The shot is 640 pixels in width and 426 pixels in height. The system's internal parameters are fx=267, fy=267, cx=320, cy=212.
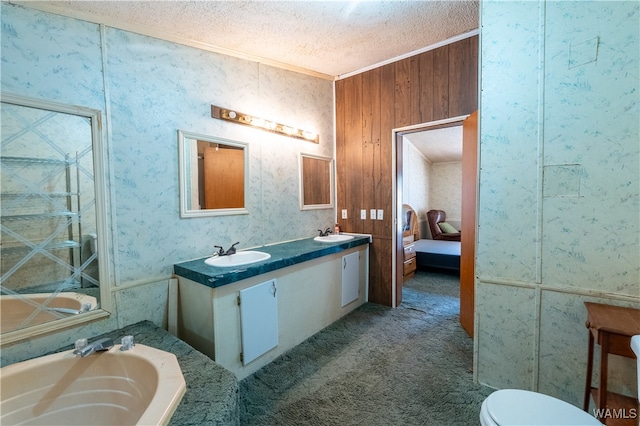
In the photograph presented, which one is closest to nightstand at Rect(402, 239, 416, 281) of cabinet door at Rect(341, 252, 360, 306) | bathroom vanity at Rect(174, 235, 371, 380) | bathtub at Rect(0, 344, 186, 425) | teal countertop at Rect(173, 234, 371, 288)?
cabinet door at Rect(341, 252, 360, 306)

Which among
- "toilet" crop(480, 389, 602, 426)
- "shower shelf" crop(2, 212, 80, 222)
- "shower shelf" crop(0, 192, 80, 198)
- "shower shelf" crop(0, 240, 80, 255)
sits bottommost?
"toilet" crop(480, 389, 602, 426)

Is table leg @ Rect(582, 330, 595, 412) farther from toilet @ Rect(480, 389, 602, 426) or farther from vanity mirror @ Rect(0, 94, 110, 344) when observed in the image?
vanity mirror @ Rect(0, 94, 110, 344)

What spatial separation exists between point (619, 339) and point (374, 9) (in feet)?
8.28

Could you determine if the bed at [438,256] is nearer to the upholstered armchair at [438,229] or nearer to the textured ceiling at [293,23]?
the upholstered armchair at [438,229]

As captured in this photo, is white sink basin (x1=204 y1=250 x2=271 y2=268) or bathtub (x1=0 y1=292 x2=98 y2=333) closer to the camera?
bathtub (x1=0 y1=292 x2=98 y2=333)

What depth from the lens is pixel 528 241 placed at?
67.6 inches

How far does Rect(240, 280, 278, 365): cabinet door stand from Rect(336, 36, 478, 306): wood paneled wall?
1.60 m

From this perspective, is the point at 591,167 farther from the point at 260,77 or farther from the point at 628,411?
the point at 260,77

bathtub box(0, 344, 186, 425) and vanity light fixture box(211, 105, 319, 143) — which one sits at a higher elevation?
vanity light fixture box(211, 105, 319, 143)

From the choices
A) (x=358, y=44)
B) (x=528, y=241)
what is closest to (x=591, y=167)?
(x=528, y=241)

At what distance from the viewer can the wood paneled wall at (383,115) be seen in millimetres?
2668

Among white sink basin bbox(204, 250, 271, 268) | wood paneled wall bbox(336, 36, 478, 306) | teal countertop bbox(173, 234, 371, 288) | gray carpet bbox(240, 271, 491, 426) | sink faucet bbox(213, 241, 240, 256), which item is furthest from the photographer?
wood paneled wall bbox(336, 36, 478, 306)

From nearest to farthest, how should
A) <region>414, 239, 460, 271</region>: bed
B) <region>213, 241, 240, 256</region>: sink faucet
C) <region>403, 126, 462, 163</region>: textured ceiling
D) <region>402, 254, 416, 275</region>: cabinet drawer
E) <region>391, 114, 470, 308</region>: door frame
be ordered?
<region>213, 241, 240, 256</region>: sink faucet < <region>391, 114, 470, 308</region>: door frame < <region>402, 254, 416, 275</region>: cabinet drawer < <region>414, 239, 460, 271</region>: bed < <region>403, 126, 462, 163</region>: textured ceiling

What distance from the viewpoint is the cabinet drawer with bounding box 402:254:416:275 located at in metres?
4.19
